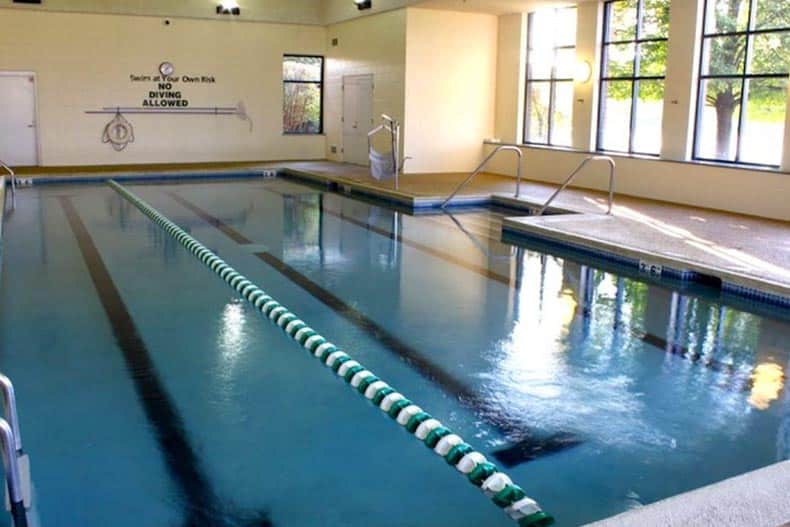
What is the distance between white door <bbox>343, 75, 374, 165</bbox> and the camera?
14.3 m

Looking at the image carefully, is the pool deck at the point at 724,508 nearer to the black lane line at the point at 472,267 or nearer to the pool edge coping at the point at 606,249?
the black lane line at the point at 472,267

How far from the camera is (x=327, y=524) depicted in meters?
2.69

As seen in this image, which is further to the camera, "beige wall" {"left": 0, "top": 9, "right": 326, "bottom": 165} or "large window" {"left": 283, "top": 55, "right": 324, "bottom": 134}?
"large window" {"left": 283, "top": 55, "right": 324, "bottom": 134}

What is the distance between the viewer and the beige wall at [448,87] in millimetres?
12875

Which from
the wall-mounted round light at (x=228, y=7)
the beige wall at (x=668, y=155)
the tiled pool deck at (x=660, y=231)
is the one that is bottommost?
the tiled pool deck at (x=660, y=231)

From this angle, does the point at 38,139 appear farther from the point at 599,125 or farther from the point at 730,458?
the point at 730,458

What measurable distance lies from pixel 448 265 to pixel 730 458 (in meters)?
3.82

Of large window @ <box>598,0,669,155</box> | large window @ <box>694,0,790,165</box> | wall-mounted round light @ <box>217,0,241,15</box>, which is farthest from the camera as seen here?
wall-mounted round light @ <box>217,0,241,15</box>

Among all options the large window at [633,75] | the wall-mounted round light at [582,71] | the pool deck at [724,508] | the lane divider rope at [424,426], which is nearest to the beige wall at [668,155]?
the wall-mounted round light at [582,71]

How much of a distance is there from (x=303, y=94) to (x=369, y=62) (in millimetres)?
2409

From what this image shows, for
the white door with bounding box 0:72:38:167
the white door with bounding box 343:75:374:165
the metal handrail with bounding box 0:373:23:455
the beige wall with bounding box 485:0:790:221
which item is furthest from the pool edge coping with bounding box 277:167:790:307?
the white door with bounding box 0:72:38:167

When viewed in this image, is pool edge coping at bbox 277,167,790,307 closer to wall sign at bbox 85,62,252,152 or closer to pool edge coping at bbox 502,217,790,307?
pool edge coping at bbox 502,217,790,307

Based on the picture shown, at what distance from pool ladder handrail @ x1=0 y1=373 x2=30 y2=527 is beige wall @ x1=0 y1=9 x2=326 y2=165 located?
12647 mm

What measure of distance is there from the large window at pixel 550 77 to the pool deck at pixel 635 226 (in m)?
0.97
